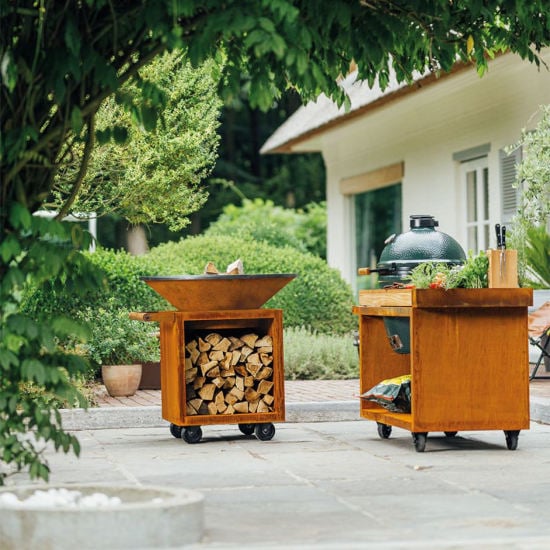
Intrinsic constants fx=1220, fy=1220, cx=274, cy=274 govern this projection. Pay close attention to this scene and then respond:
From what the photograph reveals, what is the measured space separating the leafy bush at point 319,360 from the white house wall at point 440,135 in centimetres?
283

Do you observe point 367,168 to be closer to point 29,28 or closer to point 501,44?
point 501,44

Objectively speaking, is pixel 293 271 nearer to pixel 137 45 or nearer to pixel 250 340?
pixel 250 340

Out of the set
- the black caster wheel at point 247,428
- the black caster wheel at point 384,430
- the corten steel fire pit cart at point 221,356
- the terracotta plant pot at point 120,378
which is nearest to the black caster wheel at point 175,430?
the corten steel fire pit cart at point 221,356

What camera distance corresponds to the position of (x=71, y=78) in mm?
5727

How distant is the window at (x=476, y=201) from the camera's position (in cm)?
1504

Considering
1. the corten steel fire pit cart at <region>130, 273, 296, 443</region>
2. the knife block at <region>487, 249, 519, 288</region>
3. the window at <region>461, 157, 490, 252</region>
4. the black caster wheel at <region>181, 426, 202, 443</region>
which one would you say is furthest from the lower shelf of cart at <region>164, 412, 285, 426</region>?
the window at <region>461, 157, 490, 252</region>

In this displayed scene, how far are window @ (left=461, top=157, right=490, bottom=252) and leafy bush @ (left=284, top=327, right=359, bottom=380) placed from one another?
286cm

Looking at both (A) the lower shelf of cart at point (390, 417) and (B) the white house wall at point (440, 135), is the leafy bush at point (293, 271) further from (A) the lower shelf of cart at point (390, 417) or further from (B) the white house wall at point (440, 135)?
(A) the lower shelf of cart at point (390, 417)

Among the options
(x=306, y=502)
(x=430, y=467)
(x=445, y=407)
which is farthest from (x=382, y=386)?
(x=306, y=502)

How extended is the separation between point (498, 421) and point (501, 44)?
8.06 ft

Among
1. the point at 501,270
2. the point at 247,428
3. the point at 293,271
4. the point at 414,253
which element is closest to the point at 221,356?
the point at 247,428

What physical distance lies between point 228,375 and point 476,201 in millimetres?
7455

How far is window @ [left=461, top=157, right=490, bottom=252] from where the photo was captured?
49.3ft

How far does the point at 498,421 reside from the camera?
7977mm
